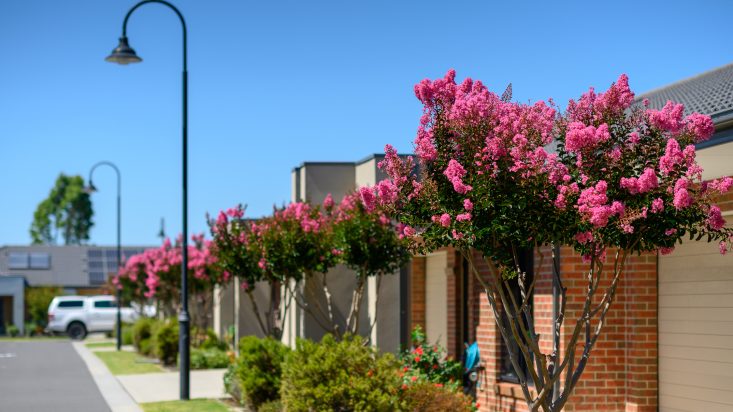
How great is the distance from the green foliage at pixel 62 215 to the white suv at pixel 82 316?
55.8m

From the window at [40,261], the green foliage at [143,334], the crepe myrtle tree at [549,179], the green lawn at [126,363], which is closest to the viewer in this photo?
the crepe myrtle tree at [549,179]

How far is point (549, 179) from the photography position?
7.52 m

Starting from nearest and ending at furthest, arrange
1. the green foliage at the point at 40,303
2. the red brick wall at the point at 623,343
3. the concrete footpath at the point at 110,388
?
1. the red brick wall at the point at 623,343
2. the concrete footpath at the point at 110,388
3. the green foliage at the point at 40,303

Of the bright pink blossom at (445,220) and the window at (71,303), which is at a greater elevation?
the bright pink blossom at (445,220)

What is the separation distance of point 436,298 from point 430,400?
569cm

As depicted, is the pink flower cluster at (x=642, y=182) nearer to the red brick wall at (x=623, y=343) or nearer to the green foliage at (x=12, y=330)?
the red brick wall at (x=623, y=343)

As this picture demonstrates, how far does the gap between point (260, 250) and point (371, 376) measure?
566 cm

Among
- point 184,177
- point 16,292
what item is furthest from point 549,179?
point 16,292

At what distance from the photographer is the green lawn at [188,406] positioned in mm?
15922

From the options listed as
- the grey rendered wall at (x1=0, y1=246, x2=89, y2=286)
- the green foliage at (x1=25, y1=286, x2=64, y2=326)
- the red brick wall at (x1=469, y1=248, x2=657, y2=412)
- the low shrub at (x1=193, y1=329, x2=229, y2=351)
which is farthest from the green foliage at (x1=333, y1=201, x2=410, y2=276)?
the grey rendered wall at (x1=0, y1=246, x2=89, y2=286)

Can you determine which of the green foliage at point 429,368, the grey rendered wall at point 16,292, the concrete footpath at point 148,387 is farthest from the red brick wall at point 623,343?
the grey rendered wall at point 16,292

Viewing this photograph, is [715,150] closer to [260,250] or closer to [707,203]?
[707,203]

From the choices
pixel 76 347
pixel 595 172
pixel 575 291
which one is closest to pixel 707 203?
pixel 595 172

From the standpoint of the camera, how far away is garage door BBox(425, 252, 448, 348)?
16.8 meters
